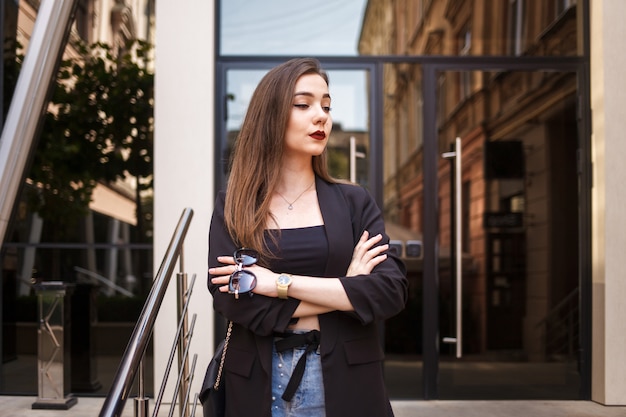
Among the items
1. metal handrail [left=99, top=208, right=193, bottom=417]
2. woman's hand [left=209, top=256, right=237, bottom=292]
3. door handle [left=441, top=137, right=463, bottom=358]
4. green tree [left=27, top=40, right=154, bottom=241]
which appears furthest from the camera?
green tree [left=27, top=40, right=154, bottom=241]

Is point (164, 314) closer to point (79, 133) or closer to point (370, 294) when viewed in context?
point (79, 133)

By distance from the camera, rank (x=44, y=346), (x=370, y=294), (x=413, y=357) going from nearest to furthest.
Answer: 1. (x=370, y=294)
2. (x=44, y=346)
3. (x=413, y=357)

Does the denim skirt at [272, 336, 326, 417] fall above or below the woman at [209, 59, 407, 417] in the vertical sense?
below

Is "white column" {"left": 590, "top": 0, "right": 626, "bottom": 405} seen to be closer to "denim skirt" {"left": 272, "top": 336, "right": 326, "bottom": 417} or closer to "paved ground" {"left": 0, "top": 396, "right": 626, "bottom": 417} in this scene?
"paved ground" {"left": 0, "top": 396, "right": 626, "bottom": 417}

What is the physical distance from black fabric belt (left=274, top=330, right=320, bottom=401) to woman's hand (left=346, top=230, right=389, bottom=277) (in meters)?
0.21

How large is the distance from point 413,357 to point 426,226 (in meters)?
0.88

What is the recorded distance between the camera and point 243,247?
6.88 feet

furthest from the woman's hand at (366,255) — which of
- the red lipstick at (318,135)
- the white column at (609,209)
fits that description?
the white column at (609,209)

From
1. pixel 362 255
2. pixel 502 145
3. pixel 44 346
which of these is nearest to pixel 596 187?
pixel 502 145

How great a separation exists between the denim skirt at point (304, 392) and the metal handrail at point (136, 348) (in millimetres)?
405

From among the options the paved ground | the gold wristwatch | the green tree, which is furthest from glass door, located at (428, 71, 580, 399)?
the gold wristwatch

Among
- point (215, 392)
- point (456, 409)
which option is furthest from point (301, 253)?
point (456, 409)

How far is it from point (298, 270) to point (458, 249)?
3.08 metres

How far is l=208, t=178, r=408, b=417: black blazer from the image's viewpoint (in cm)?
198
